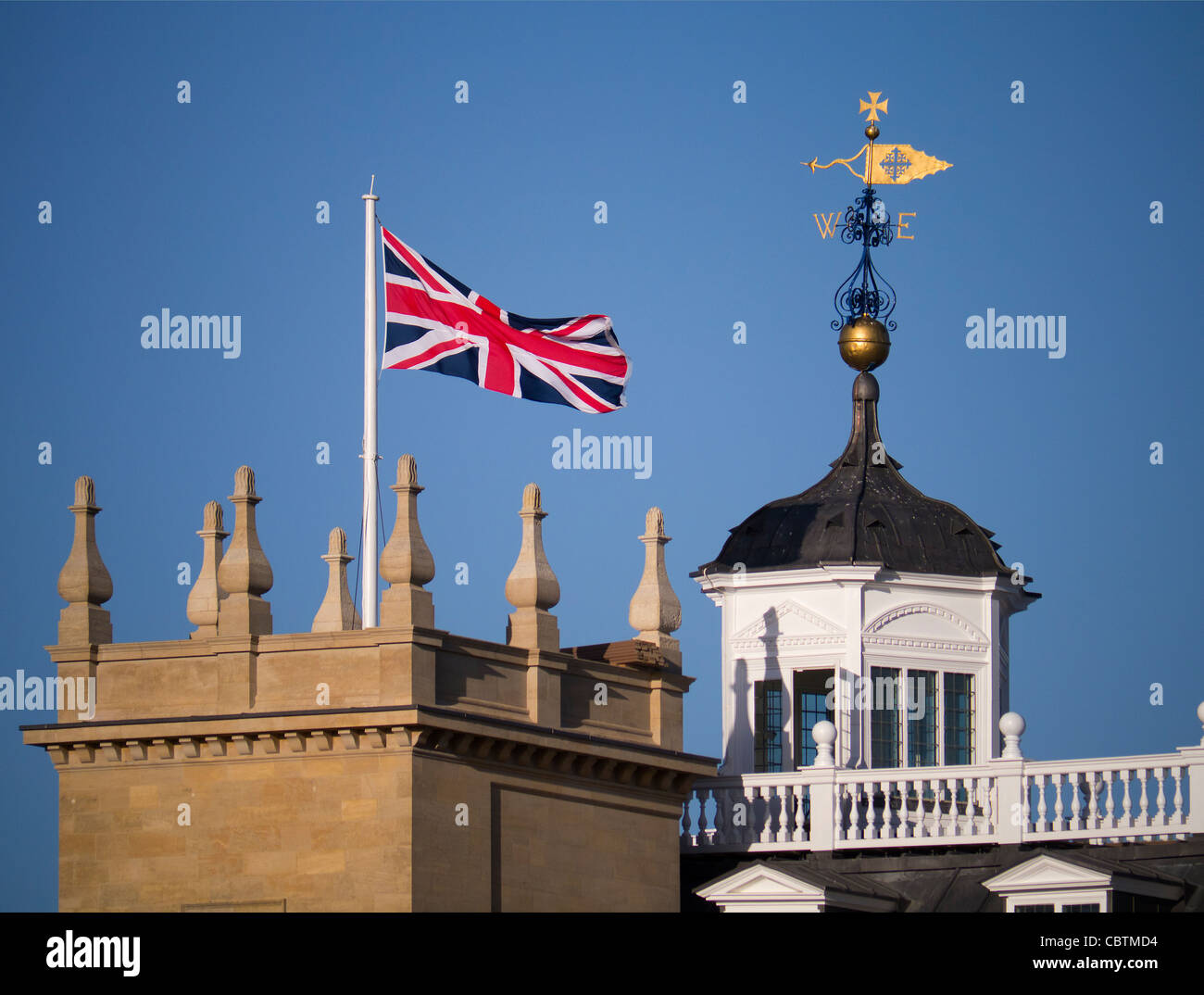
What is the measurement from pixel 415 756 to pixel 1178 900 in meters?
11.7

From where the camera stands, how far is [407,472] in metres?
38.9

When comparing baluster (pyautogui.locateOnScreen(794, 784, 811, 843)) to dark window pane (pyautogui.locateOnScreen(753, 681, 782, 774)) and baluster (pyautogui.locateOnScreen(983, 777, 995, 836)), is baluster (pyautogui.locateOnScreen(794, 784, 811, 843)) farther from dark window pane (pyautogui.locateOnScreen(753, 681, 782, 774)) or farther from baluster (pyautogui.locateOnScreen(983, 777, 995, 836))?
baluster (pyautogui.locateOnScreen(983, 777, 995, 836))

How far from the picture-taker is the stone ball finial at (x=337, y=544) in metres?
41.9

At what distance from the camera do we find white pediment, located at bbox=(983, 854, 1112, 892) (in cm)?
3966

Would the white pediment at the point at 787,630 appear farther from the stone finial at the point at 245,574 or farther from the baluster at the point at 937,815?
the stone finial at the point at 245,574

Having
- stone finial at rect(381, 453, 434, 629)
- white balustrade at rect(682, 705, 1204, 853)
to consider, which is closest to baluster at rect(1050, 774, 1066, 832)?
white balustrade at rect(682, 705, 1204, 853)

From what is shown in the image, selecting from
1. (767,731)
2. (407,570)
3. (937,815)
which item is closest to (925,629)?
(767,731)

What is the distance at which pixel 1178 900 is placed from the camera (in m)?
40.9

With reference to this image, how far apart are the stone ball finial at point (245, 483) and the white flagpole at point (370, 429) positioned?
1741 mm

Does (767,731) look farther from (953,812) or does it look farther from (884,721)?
(953,812)

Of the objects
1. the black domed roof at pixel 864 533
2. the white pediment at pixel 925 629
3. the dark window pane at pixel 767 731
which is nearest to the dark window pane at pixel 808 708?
the dark window pane at pixel 767 731
